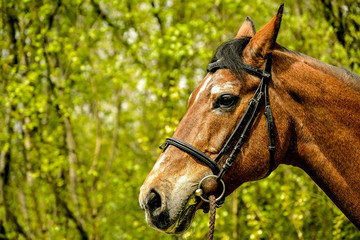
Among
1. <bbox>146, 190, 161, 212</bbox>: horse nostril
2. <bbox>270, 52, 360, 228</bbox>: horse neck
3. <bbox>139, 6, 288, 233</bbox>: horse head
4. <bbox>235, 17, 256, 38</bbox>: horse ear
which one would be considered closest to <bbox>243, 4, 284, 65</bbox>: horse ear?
<bbox>139, 6, 288, 233</bbox>: horse head

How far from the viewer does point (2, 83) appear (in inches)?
284

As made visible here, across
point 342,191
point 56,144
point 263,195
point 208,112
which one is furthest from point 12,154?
point 342,191

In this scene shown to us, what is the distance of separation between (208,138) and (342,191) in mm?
981

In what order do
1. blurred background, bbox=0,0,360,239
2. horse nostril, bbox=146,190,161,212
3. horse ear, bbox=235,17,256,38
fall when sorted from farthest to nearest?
blurred background, bbox=0,0,360,239, horse ear, bbox=235,17,256,38, horse nostril, bbox=146,190,161,212

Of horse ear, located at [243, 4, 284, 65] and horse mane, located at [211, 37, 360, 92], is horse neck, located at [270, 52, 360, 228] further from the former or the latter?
horse ear, located at [243, 4, 284, 65]

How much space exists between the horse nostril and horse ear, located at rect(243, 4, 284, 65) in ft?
3.90

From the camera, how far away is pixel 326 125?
7.75ft

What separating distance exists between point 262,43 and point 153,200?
4.45 ft

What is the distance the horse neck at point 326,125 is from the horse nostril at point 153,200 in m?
1.02

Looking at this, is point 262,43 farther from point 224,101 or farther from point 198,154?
point 198,154

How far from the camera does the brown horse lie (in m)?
2.27

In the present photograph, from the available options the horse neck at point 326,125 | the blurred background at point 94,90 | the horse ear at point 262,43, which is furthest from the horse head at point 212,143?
the blurred background at point 94,90

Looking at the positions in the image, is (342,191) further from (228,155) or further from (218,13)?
(218,13)

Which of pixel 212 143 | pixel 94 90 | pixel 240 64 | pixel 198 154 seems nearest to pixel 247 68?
pixel 240 64
